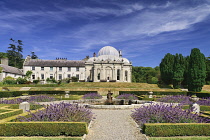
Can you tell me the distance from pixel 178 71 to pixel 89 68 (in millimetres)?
30049

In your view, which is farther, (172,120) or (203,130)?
(172,120)

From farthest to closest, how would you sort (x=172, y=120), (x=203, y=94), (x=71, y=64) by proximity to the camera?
(x=71, y=64), (x=203, y=94), (x=172, y=120)

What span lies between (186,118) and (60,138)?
248 inches

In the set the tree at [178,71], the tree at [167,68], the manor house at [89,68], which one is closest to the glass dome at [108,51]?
the manor house at [89,68]

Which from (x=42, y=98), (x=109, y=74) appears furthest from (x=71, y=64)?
(x=42, y=98)

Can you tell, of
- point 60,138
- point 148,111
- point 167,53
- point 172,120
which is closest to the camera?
point 60,138

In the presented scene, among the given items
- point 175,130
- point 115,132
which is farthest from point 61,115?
point 175,130

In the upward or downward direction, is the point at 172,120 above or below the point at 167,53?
below

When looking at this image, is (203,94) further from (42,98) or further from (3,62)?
(3,62)

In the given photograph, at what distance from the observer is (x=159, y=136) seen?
280 inches

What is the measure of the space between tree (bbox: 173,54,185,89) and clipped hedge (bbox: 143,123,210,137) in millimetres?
38511

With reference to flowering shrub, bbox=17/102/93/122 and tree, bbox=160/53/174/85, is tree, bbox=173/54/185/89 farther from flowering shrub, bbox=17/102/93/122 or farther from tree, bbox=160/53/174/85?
flowering shrub, bbox=17/102/93/122

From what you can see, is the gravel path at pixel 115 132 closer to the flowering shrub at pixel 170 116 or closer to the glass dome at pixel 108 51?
the flowering shrub at pixel 170 116

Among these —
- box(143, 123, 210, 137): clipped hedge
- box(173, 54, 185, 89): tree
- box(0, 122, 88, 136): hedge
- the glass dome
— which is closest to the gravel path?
box(143, 123, 210, 137): clipped hedge
